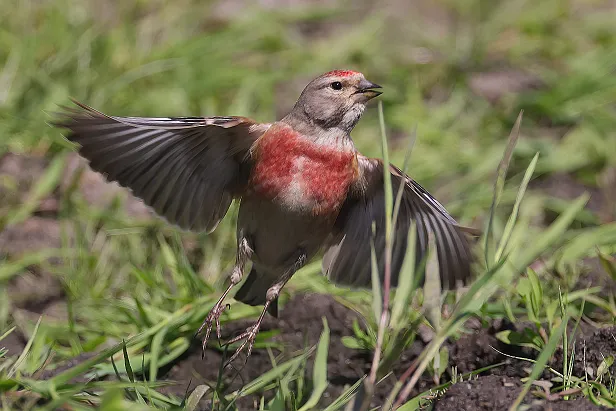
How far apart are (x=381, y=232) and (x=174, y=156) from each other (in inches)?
37.7

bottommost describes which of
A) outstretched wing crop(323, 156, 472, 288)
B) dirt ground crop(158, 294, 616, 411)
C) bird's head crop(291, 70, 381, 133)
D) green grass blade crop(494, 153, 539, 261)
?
dirt ground crop(158, 294, 616, 411)

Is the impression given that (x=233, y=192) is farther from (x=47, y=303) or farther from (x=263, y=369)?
(x=47, y=303)

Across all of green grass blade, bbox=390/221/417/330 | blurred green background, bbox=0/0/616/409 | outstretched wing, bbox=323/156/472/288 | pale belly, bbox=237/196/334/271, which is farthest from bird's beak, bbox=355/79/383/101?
green grass blade, bbox=390/221/417/330

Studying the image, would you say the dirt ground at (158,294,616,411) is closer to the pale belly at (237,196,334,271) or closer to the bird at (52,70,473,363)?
the bird at (52,70,473,363)

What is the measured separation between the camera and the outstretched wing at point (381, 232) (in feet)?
12.4

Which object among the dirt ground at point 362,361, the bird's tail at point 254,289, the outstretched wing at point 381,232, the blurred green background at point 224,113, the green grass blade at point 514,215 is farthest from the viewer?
the blurred green background at point 224,113

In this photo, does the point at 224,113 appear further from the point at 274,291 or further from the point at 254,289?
the point at 274,291

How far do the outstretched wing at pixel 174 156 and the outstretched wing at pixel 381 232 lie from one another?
48 cm

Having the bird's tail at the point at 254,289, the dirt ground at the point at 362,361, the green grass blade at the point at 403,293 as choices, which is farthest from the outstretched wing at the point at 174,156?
the green grass blade at the point at 403,293

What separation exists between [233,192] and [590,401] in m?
1.70

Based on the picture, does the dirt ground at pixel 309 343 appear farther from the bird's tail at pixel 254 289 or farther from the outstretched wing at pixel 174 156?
the outstretched wing at pixel 174 156

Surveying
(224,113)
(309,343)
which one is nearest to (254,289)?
(309,343)

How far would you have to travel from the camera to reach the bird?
3.63 metres

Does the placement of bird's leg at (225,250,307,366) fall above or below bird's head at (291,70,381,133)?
below
